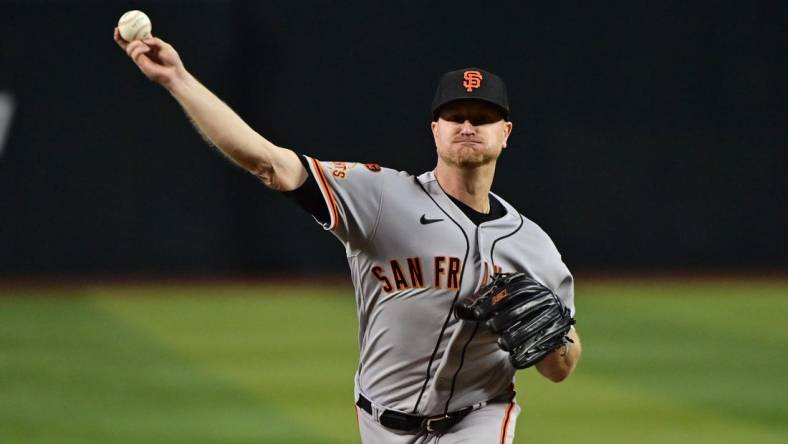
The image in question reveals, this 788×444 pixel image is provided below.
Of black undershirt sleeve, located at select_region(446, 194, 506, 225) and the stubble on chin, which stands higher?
the stubble on chin

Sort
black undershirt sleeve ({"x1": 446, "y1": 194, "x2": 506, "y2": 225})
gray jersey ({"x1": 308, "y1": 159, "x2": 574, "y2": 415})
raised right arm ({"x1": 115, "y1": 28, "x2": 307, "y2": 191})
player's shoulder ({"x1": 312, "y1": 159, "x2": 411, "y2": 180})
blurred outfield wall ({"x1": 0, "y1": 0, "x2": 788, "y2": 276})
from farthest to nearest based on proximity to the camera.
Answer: blurred outfield wall ({"x1": 0, "y1": 0, "x2": 788, "y2": 276}) → black undershirt sleeve ({"x1": 446, "y1": 194, "x2": 506, "y2": 225}) → gray jersey ({"x1": 308, "y1": 159, "x2": 574, "y2": 415}) → player's shoulder ({"x1": 312, "y1": 159, "x2": 411, "y2": 180}) → raised right arm ({"x1": 115, "y1": 28, "x2": 307, "y2": 191})

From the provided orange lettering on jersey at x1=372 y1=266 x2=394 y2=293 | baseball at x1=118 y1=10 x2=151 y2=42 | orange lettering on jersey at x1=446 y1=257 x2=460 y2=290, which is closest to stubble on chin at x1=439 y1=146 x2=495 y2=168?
orange lettering on jersey at x1=446 y1=257 x2=460 y2=290

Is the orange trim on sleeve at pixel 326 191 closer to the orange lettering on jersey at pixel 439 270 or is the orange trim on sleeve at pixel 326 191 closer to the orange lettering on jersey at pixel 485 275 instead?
the orange lettering on jersey at pixel 439 270

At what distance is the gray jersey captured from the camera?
12.9 ft

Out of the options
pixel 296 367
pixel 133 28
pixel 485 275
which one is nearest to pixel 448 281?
pixel 485 275

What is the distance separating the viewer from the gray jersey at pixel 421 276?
3922 mm

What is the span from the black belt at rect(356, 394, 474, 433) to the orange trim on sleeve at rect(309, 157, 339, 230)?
767 millimetres

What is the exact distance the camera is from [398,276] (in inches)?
157

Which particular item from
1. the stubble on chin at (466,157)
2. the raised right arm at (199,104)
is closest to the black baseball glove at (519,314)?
the stubble on chin at (466,157)

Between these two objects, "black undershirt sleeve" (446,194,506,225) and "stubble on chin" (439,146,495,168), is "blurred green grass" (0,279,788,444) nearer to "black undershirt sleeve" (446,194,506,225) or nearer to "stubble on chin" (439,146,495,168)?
"black undershirt sleeve" (446,194,506,225)

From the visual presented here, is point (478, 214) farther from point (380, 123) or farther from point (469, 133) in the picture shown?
point (380, 123)

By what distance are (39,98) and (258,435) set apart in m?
6.35

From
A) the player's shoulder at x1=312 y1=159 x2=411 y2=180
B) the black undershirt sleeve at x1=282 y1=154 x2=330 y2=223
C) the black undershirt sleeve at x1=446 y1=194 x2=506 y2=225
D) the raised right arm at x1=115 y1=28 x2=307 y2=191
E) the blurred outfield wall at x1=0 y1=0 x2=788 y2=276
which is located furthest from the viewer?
the blurred outfield wall at x1=0 y1=0 x2=788 y2=276

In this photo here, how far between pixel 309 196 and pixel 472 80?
731 mm
